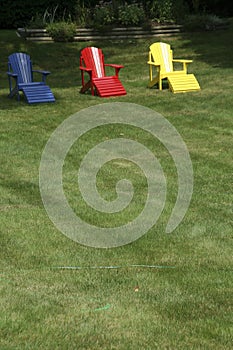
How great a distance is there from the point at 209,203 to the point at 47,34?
594 inches

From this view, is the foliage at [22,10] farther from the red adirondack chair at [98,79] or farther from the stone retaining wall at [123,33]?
the red adirondack chair at [98,79]

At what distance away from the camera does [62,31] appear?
70.1ft

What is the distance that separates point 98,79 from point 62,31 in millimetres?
6676

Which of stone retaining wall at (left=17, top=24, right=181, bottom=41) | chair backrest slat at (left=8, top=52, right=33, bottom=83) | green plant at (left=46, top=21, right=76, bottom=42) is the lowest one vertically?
stone retaining wall at (left=17, top=24, right=181, bottom=41)

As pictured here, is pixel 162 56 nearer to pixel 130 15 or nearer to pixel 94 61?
pixel 94 61

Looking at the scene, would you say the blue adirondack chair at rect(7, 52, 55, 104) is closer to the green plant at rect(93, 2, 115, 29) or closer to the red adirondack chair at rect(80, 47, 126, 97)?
the red adirondack chair at rect(80, 47, 126, 97)

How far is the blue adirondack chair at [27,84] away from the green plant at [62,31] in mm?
6221

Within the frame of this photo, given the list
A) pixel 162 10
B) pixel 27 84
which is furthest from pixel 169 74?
pixel 162 10

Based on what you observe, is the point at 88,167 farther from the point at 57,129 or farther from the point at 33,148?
the point at 57,129

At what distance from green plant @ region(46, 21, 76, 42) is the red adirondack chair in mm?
5839

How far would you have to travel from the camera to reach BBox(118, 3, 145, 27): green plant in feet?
72.5

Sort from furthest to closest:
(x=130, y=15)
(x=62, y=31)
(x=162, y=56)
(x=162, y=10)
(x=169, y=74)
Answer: (x=162, y=10), (x=130, y=15), (x=62, y=31), (x=162, y=56), (x=169, y=74)

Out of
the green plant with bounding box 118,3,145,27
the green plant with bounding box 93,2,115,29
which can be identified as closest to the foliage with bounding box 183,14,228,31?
the green plant with bounding box 118,3,145,27

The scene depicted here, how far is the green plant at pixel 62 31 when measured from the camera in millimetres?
21359
